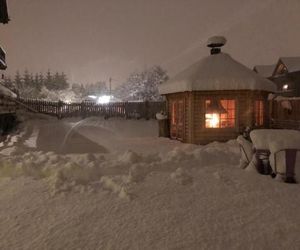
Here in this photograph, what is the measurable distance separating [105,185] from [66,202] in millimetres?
1055

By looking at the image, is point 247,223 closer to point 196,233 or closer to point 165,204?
point 196,233

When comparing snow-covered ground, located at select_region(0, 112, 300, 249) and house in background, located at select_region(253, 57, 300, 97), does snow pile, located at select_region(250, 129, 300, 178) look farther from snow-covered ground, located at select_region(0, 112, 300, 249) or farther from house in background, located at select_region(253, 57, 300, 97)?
house in background, located at select_region(253, 57, 300, 97)

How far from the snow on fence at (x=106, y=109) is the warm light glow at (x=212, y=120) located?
487 inches

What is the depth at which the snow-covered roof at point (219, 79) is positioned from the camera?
13133mm

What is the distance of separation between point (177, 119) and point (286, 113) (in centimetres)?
956

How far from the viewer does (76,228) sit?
4496 millimetres

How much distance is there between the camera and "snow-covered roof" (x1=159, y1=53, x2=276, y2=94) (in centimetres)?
1313

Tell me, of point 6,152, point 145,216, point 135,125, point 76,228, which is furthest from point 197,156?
point 135,125

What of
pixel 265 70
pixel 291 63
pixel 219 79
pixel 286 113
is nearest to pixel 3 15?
pixel 219 79

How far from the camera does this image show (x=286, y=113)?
804 inches

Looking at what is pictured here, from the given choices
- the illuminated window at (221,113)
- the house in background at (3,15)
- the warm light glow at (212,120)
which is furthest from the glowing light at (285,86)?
the house in background at (3,15)

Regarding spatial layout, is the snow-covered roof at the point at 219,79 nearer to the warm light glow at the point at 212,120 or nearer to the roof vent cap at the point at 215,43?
the roof vent cap at the point at 215,43

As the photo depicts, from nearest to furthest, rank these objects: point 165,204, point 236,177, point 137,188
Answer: point 165,204, point 137,188, point 236,177

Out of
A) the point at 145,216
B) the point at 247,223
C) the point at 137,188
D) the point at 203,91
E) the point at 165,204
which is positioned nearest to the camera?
the point at 247,223
